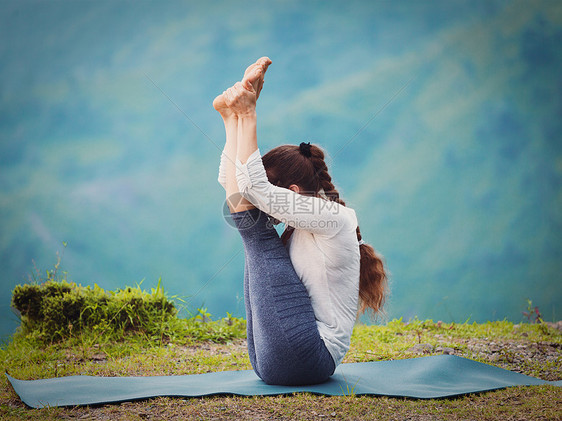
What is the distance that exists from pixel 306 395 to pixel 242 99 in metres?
1.29

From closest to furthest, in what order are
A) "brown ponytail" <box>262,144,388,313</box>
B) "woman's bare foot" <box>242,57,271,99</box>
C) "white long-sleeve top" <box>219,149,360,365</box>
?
"white long-sleeve top" <box>219,149,360,365</box> < "woman's bare foot" <box>242,57,271,99</box> < "brown ponytail" <box>262,144,388,313</box>

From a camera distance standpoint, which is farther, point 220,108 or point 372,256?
point 372,256

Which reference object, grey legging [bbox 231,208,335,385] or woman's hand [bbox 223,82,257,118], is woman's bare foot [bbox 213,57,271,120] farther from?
grey legging [bbox 231,208,335,385]

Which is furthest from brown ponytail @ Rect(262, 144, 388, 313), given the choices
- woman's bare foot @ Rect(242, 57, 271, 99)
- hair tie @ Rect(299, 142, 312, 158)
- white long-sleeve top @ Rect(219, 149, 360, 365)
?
woman's bare foot @ Rect(242, 57, 271, 99)

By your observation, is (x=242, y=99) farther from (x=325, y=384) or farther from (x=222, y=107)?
(x=325, y=384)

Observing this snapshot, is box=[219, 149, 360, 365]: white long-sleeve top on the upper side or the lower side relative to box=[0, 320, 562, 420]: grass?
upper

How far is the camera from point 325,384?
7.70ft

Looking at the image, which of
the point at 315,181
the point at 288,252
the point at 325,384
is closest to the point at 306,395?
the point at 325,384

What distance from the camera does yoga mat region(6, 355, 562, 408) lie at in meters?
2.25

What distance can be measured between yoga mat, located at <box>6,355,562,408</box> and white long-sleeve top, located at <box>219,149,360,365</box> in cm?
29

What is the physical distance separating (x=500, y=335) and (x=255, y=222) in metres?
2.84

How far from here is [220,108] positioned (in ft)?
7.52

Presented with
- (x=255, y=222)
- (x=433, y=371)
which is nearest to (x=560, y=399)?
(x=433, y=371)

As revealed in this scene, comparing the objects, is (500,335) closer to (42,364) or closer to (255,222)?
(255,222)
